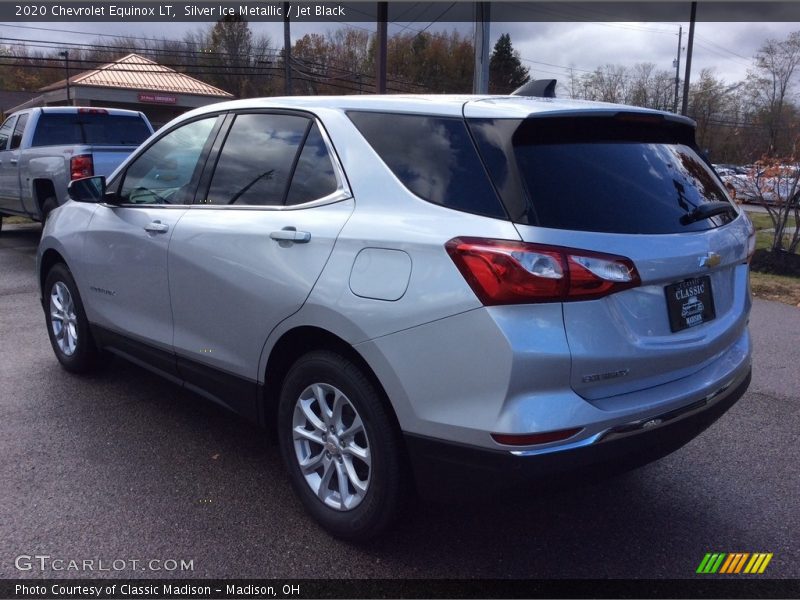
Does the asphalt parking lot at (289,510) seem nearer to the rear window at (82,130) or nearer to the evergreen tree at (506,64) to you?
the rear window at (82,130)

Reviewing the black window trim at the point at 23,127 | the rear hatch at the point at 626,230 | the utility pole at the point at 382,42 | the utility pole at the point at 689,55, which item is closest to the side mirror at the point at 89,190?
the rear hatch at the point at 626,230

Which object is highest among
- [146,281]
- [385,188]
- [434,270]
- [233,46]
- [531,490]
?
[233,46]

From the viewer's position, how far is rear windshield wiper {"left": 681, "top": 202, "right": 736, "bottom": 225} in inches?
112

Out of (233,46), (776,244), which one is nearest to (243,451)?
(776,244)

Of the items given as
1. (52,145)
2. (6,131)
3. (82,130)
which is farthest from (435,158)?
(6,131)

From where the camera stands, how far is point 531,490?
2.49m

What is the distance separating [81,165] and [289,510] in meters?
7.60

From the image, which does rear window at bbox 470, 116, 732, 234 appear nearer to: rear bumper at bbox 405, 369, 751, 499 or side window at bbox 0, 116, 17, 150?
rear bumper at bbox 405, 369, 751, 499

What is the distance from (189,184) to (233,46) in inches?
1745

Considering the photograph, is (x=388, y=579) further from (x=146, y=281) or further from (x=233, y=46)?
(x=233, y=46)

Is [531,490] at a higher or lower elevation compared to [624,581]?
higher

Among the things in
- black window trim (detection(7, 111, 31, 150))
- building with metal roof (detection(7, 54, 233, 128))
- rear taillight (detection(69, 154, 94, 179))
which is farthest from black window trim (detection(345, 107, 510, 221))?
building with metal roof (detection(7, 54, 233, 128))

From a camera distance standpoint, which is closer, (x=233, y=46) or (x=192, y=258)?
(x=192, y=258)

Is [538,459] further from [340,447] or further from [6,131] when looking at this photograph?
[6,131]
